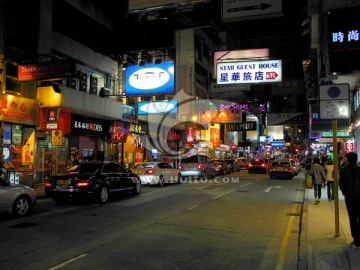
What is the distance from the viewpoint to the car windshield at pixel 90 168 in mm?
14023

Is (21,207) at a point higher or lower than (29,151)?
lower

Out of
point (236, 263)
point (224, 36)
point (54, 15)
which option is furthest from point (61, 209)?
point (224, 36)

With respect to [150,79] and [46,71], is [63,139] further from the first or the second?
[150,79]

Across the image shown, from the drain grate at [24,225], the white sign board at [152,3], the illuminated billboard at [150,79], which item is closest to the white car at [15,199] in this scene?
the drain grate at [24,225]

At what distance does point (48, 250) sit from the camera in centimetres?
694

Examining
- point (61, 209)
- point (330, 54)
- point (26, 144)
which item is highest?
point (330, 54)

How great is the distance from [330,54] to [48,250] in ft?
43.2

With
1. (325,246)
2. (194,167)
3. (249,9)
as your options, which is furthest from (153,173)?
(325,246)

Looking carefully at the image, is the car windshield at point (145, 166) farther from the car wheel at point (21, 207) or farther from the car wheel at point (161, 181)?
the car wheel at point (21, 207)

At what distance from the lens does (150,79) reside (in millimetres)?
24234

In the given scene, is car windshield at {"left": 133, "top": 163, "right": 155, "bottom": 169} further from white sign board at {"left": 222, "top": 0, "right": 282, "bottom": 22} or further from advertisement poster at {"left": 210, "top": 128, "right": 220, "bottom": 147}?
advertisement poster at {"left": 210, "top": 128, "right": 220, "bottom": 147}

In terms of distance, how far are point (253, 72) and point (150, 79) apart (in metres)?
8.59

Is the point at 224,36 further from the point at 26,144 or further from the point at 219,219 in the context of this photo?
the point at 219,219

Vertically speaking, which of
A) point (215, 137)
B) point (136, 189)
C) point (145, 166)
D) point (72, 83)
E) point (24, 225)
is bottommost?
point (24, 225)
